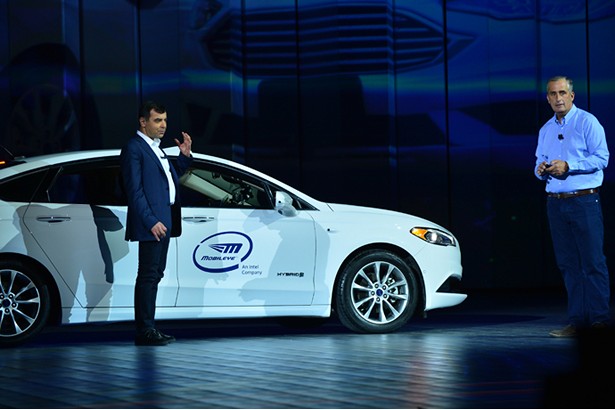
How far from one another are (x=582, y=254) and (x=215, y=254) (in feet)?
10.2

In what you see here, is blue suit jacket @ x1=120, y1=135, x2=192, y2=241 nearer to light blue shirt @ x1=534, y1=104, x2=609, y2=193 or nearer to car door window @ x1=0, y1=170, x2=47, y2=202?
car door window @ x1=0, y1=170, x2=47, y2=202

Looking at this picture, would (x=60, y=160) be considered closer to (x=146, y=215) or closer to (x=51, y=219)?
(x=51, y=219)

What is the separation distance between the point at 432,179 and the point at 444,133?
651 millimetres

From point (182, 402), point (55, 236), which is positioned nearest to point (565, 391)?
point (182, 402)

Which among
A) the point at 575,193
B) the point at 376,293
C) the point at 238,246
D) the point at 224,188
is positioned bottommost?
the point at 376,293

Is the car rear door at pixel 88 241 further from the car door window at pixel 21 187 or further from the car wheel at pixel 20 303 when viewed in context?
the car wheel at pixel 20 303

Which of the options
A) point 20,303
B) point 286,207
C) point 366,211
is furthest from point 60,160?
point 366,211

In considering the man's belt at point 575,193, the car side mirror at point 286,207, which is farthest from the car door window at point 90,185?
the man's belt at point 575,193

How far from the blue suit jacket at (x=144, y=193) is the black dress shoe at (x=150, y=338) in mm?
785

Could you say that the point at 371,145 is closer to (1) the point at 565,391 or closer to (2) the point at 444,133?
(2) the point at 444,133

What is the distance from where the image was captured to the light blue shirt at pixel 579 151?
430 inches

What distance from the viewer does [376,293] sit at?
11.6 m

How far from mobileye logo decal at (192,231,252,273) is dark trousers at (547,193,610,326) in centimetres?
268

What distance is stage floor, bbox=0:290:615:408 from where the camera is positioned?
25.0 feet
